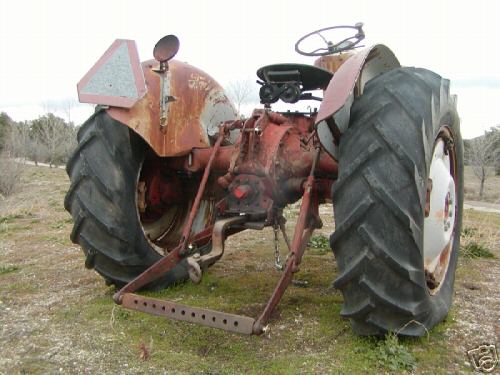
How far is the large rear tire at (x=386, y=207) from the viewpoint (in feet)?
7.96

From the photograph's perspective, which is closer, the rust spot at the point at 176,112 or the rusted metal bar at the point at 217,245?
the rusted metal bar at the point at 217,245

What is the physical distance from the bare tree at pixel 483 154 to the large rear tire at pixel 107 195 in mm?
23468

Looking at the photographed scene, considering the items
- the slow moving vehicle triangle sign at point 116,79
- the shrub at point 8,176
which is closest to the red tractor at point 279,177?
the slow moving vehicle triangle sign at point 116,79

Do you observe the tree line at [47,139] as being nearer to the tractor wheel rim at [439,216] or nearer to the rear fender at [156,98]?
the rear fender at [156,98]

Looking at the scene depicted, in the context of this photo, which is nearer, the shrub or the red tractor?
the red tractor

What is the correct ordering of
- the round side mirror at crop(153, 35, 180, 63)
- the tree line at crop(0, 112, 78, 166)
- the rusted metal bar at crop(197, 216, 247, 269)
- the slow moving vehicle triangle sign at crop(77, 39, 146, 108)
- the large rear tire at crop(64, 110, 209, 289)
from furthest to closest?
the tree line at crop(0, 112, 78, 166), the large rear tire at crop(64, 110, 209, 289), the round side mirror at crop(153, 35, 180, 63), the slow moving vehicle triangle sign at crop(77, 39, 146, 108), the rusted metal bar at crop(197, 216, 247, 269)

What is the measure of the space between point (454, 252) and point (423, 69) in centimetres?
133

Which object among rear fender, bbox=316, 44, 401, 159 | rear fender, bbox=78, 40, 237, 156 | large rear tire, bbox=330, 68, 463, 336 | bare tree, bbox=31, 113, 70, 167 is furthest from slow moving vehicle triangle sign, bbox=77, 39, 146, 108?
bare tree, bbox=31, 113, 70, 167

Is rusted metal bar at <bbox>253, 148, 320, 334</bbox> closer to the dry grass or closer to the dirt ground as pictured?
the dirt ground

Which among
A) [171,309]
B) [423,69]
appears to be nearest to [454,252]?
[423,69]

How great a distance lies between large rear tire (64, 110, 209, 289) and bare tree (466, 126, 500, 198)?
77.0ft

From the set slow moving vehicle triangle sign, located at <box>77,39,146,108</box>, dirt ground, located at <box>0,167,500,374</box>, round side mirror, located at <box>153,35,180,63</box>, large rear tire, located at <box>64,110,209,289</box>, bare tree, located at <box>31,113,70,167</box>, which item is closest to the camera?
dirt ground, located at <box>0,167,500,374</box>

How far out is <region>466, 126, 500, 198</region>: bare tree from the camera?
2514 centimetres

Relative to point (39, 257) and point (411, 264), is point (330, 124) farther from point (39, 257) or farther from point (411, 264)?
point (39, 257)
